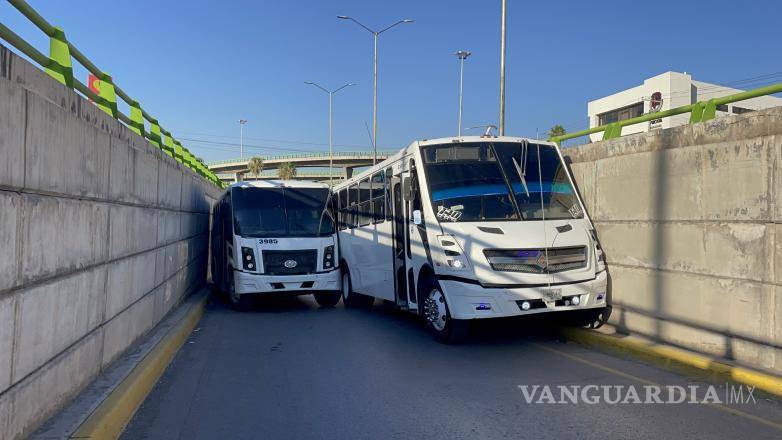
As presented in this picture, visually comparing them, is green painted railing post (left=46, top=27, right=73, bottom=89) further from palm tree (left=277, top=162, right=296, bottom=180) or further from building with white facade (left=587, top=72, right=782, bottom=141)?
palm tree (left=277, top=162, right=296, bottom=180)

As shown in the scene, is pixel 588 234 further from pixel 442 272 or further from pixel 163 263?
pixel 163 263

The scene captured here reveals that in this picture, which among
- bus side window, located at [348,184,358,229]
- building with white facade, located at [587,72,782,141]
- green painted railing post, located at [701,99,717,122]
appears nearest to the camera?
green painted railing post, located at [701,99,717,122]

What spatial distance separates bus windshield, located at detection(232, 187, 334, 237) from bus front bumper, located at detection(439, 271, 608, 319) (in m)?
6.29

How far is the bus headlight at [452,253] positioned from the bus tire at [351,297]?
5.59 meters

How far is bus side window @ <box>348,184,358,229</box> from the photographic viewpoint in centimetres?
1350

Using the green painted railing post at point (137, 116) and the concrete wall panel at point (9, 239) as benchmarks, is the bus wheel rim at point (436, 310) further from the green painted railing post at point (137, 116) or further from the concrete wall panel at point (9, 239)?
the concrete wall panel at point (9, 239)

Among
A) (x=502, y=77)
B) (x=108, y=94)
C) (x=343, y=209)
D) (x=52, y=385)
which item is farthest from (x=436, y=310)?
(x=502, y=77)

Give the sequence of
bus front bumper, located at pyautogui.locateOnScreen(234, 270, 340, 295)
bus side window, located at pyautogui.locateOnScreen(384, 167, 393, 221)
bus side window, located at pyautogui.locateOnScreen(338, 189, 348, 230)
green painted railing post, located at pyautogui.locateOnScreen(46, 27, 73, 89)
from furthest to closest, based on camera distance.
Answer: bus side window, located at pyautogui.locateOnScreen(338, 189, 348, 230) → bus front bumper, located at pyautogui.locateOnScreen(234, 270, 340, 295) → bus side window, located at pyautogui.locateOnScreen(384, 167, 393, 221) → green painted railing post, located at pyautogui.locateOnScreen(46, 27, 73, 89)

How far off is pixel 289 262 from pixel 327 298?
69.0 inches

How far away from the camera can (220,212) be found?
1590 cm

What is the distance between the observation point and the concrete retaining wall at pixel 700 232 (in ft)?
21.5

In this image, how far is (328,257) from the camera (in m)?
13.8

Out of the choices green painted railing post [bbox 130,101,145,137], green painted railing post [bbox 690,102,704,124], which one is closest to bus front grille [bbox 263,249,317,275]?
green painted railing post [bbox 130,101,145,137]

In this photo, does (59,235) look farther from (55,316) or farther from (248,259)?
(248,259)
